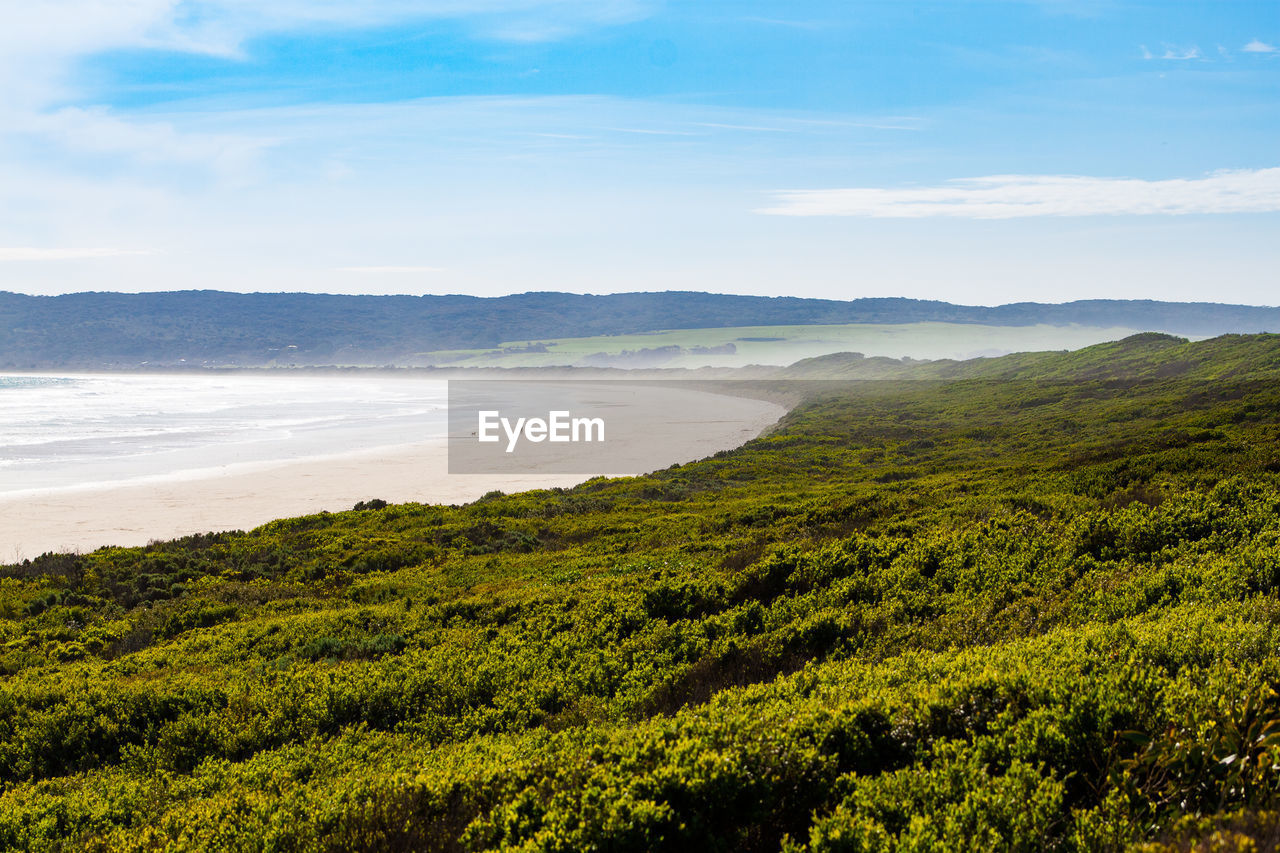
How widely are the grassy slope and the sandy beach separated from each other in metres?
5.44

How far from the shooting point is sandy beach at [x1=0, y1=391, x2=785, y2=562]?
68.4 feet

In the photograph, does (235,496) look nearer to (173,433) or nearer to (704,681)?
(173,433)

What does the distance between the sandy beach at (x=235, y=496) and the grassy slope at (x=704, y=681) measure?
5.44m

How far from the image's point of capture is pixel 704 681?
7.15 meters

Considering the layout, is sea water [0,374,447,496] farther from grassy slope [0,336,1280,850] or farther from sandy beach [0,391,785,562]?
grassy slope [0,336,1280,850]

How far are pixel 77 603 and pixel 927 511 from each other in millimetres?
15068

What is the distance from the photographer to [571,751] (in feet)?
16.6

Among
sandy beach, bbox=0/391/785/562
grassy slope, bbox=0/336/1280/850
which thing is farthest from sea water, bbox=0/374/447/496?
grassy slope, bbox=0/336/1280/850

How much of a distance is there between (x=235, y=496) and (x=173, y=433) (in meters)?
22.8

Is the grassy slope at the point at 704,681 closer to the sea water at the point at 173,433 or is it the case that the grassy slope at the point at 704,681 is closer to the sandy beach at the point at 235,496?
the sandy beach at the point at 235,496

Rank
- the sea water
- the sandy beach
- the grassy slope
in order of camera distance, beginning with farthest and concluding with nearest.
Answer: the sea water
the sandy beach
the grassy slope

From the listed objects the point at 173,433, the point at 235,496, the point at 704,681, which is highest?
the point at 704,681

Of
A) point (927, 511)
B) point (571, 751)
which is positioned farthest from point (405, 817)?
point (927, 511)

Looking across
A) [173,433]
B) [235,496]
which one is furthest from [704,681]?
[173,433]
